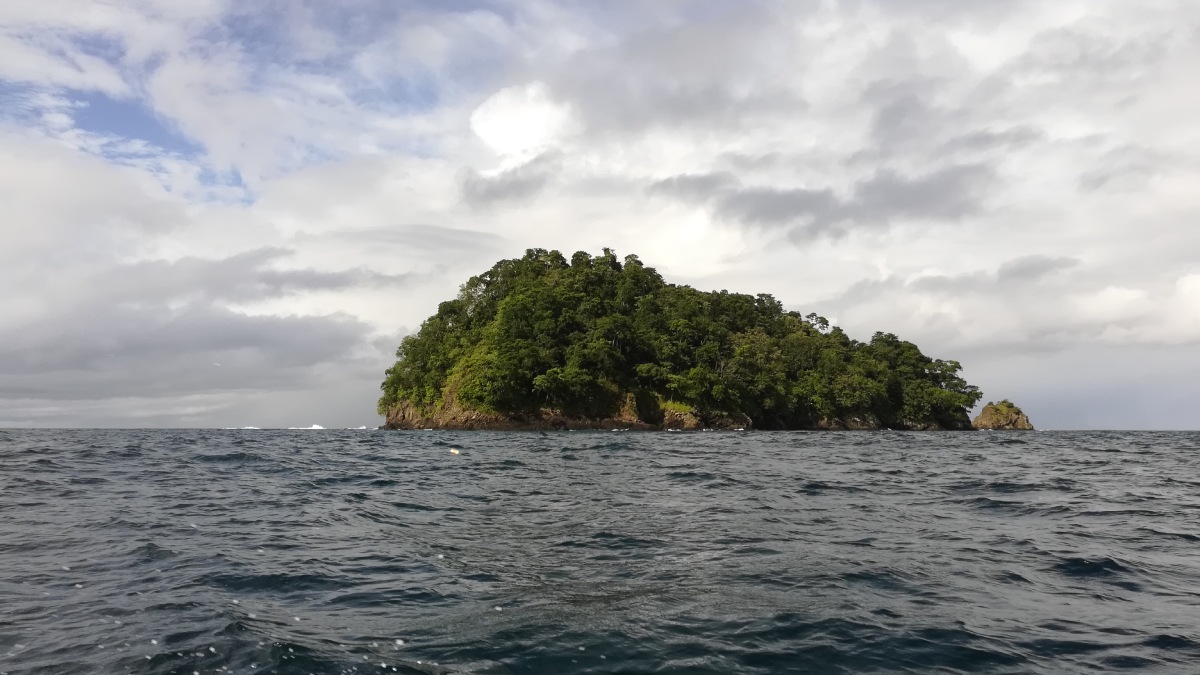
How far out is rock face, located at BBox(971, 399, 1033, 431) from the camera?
5999 inches

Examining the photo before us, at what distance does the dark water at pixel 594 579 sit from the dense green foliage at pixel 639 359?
9504cm

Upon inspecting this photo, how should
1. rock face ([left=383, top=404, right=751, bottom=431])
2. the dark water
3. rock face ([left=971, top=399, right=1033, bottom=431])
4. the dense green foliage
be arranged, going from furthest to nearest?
rock face ([left=971, top=399, right=1033, bottom=431]) → the dense green foliage → rock face ([left=383, top=404, right=751, bottom=431]) → the dark water

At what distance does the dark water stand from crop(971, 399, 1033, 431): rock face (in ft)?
486

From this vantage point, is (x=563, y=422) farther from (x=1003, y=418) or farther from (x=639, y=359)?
(x=1003, y=418)

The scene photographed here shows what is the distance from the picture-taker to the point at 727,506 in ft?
56.7

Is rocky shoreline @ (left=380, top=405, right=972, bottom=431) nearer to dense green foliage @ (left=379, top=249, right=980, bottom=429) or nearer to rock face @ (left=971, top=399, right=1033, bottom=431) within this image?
dense green foliage @ (left=379, top=249, right=980, bottom=429)

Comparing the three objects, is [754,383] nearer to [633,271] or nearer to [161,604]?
[633,271]

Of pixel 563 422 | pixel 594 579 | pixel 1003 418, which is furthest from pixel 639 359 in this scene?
pixel 594 579

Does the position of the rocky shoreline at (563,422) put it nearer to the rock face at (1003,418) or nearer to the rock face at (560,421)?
the rock face at (560,421)

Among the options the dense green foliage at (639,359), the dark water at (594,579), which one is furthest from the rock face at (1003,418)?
the dark water at (594,579)

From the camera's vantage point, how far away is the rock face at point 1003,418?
15238 centimetres

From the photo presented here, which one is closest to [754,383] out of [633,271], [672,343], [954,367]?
[672,343]

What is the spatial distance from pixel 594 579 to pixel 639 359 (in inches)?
4604

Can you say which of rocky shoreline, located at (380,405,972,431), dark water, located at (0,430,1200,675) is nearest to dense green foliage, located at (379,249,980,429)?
rocky shoreline, located at (380,405,972,431)
